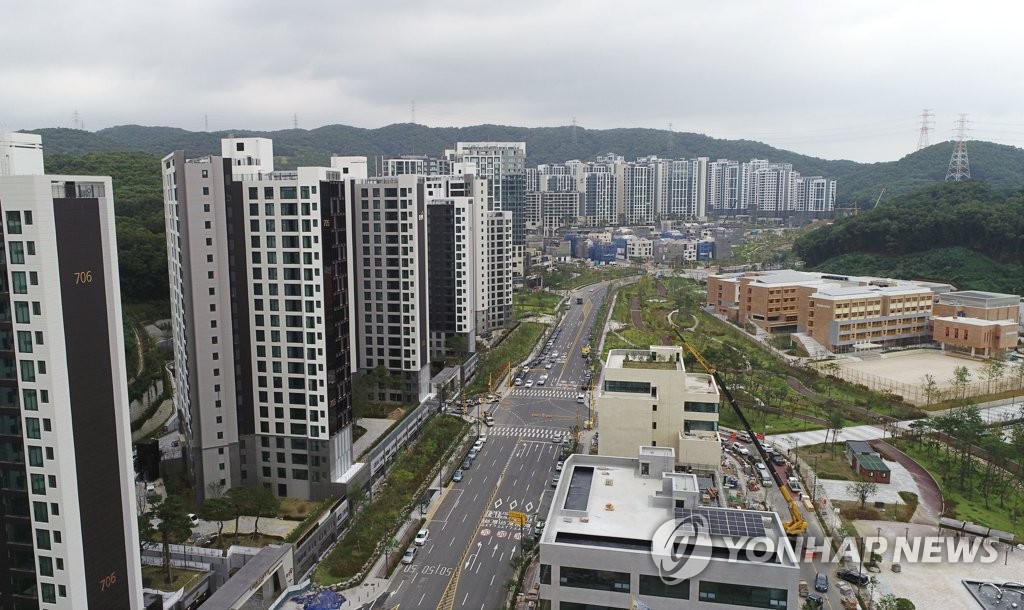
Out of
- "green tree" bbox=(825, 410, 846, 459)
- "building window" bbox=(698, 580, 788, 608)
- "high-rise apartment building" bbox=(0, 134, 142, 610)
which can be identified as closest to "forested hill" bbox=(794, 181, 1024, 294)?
"green tree" bbox=(825, 410, 846, 459)

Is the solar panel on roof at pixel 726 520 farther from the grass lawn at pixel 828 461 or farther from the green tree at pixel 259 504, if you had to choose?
the grass lawn at pixel 828 461

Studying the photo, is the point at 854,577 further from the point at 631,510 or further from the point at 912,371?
the point at 912,371

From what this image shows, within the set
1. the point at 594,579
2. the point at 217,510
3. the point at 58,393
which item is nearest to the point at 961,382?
the point at 594,579

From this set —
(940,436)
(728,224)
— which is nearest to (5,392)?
(940,436)

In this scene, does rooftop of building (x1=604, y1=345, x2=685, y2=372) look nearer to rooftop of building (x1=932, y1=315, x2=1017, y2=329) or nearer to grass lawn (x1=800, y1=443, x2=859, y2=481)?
grass lawn (x1=800, y1=443, x2=859, y2=481)

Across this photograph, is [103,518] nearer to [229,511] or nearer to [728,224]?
[229,511]
